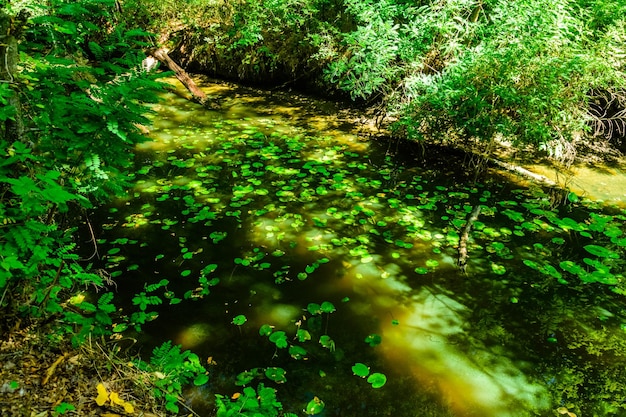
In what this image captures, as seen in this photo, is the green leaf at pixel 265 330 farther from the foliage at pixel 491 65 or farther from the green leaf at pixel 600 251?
the foliage at pixel 491 65

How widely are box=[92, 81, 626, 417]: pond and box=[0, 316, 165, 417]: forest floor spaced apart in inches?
19.5

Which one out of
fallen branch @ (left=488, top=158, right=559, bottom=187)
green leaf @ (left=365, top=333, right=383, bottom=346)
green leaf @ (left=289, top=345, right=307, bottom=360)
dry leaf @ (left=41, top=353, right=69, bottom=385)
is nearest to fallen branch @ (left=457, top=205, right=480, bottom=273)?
green leaf @ (left=365, top=333, right=383, bottom=346)

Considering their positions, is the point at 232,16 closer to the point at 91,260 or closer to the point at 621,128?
the point at 91,260

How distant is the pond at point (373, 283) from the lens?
2.91m

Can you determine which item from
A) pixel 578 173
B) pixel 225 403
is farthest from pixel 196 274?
pixel 578 173

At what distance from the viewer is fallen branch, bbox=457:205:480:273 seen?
425cm

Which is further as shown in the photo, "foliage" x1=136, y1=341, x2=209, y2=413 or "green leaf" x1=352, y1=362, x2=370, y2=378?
"green leaf" x1=352, y1=362, x2=370, y2=378

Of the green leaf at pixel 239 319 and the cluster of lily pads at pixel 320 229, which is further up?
the cluster of lily pads at pixel 320 229

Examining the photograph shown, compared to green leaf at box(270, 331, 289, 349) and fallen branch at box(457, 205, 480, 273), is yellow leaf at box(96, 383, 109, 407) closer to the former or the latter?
green leaf at box(270, 331, 289, 349)

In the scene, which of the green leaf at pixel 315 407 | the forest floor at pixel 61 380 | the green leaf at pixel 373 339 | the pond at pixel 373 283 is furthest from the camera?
the green leaf at pixel 373 339

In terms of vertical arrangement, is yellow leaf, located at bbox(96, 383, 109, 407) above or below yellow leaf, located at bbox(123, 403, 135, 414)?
above

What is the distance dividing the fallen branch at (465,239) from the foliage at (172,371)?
2861 millimetres

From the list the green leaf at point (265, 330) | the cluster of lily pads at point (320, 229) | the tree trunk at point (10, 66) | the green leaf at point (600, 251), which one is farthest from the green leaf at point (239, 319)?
the green leaf at point (600, 251)

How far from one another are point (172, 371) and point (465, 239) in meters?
3.49
